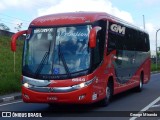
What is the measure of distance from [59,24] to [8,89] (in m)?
7.52

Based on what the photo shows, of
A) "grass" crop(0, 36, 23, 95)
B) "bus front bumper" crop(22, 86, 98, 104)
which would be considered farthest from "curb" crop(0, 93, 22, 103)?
"bus front bumper" crop(22, 86, 98, 104)

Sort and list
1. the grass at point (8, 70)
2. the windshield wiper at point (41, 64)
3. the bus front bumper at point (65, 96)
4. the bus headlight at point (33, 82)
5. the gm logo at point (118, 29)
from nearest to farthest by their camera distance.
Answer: the bus front bumper at point (65, 96) → the bus headlight at point (33, 82) → the windshield wiper at point (41, 64) → the gm logo at point (118, 29) → the grass at point (8, 70)

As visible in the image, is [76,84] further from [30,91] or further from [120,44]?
[120,44]

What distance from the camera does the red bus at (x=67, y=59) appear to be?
1227 cm

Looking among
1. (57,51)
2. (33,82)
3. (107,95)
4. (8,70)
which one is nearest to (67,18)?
(57,51)

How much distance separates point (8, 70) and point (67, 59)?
1622 cm

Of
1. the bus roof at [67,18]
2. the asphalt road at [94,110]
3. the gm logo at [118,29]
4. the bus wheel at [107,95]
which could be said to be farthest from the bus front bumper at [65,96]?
the gm logo at [118,29]

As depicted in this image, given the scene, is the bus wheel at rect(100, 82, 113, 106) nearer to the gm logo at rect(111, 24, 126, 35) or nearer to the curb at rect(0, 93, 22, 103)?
the gm logo at rect(111, 24, 126, 35)

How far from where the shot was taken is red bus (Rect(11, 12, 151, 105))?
40.2ft

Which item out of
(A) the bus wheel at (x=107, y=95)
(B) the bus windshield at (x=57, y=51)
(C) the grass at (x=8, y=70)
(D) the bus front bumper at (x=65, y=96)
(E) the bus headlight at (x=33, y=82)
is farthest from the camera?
(C) the grass at (x=8, y=70)

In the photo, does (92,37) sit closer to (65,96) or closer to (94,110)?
(65,96)

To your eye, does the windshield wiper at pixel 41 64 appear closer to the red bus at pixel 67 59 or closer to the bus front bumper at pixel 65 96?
the red bus at pixel 67 59

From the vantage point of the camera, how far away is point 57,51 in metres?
12.6

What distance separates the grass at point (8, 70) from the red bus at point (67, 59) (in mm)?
6499
